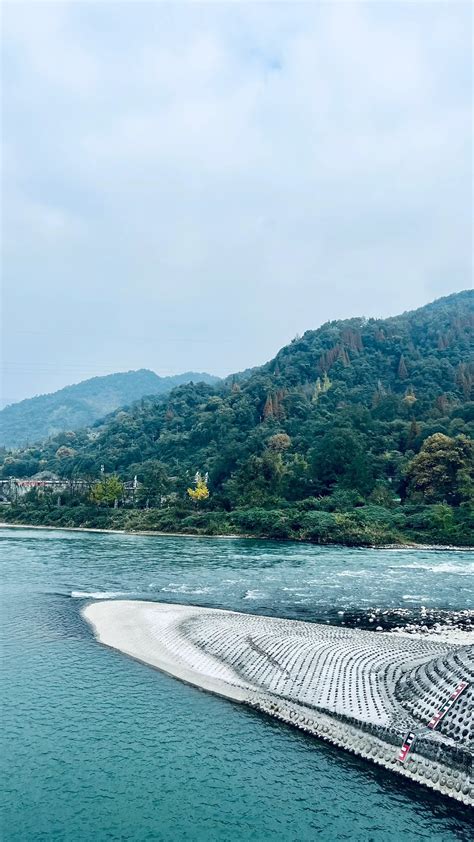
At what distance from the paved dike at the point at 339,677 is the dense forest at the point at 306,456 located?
120ft

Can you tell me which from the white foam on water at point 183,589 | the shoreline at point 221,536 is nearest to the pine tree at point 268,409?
the shoreline at point 221,536

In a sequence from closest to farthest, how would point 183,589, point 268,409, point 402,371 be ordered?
point 183,589 < point 268,409 < point 402,371

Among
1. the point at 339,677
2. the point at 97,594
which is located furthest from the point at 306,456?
the point at 339,677

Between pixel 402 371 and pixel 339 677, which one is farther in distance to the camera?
pixel 402 371

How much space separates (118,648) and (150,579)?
16366 millimetres

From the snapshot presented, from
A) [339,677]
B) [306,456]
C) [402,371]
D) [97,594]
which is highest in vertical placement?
[402,371]

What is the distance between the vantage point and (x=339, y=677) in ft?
71.3

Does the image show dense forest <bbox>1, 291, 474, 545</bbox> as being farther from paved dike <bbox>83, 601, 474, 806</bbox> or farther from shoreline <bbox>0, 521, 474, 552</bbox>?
paved dike <bbox>83, 601, 474, 806</bbox>

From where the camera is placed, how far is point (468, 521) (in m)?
62.9

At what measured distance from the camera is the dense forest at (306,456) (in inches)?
2734

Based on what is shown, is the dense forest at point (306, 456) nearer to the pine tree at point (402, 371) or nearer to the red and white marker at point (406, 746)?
the pine tree at point (402, 371)

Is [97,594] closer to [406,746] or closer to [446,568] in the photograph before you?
[406,746]

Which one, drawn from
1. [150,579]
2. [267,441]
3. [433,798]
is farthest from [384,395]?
[433,798]

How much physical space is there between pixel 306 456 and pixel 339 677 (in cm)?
7230
